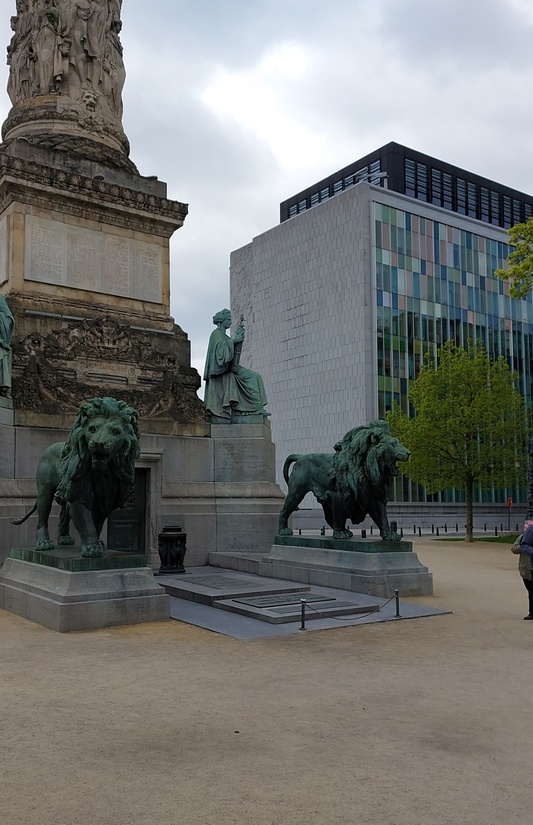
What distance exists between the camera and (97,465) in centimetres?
1106

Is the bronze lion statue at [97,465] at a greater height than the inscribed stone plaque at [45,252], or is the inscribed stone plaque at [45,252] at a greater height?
the inscribed stone plaque at [45,252]

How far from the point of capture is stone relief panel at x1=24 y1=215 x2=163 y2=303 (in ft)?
62.7

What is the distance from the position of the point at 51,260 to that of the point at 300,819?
17006 mm

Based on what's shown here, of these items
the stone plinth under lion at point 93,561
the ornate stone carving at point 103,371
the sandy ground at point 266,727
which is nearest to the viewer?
the sandy ground at point 266,727

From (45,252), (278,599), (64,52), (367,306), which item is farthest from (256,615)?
(367,306)

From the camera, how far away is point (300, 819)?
451cm

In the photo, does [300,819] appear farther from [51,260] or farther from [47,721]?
[51,260]

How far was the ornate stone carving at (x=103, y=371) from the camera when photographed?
17.4m

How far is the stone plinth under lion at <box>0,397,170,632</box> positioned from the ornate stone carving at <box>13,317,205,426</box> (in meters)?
5.76

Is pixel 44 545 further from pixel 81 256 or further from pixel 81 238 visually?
pixel 81 238

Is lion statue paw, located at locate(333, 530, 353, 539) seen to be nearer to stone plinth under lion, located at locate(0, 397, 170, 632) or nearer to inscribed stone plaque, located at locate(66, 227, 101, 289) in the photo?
stone plinth under lion, located at locate(0, 397, 170, 632)

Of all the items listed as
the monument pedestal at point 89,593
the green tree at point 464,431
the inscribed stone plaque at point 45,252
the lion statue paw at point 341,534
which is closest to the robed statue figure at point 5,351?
the inscribed stone plaque at point 45,252

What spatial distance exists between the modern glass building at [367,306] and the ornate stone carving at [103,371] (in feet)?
133

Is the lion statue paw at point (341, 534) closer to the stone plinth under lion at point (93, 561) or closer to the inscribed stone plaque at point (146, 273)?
the stone plinth under lion at point (93, 561)
